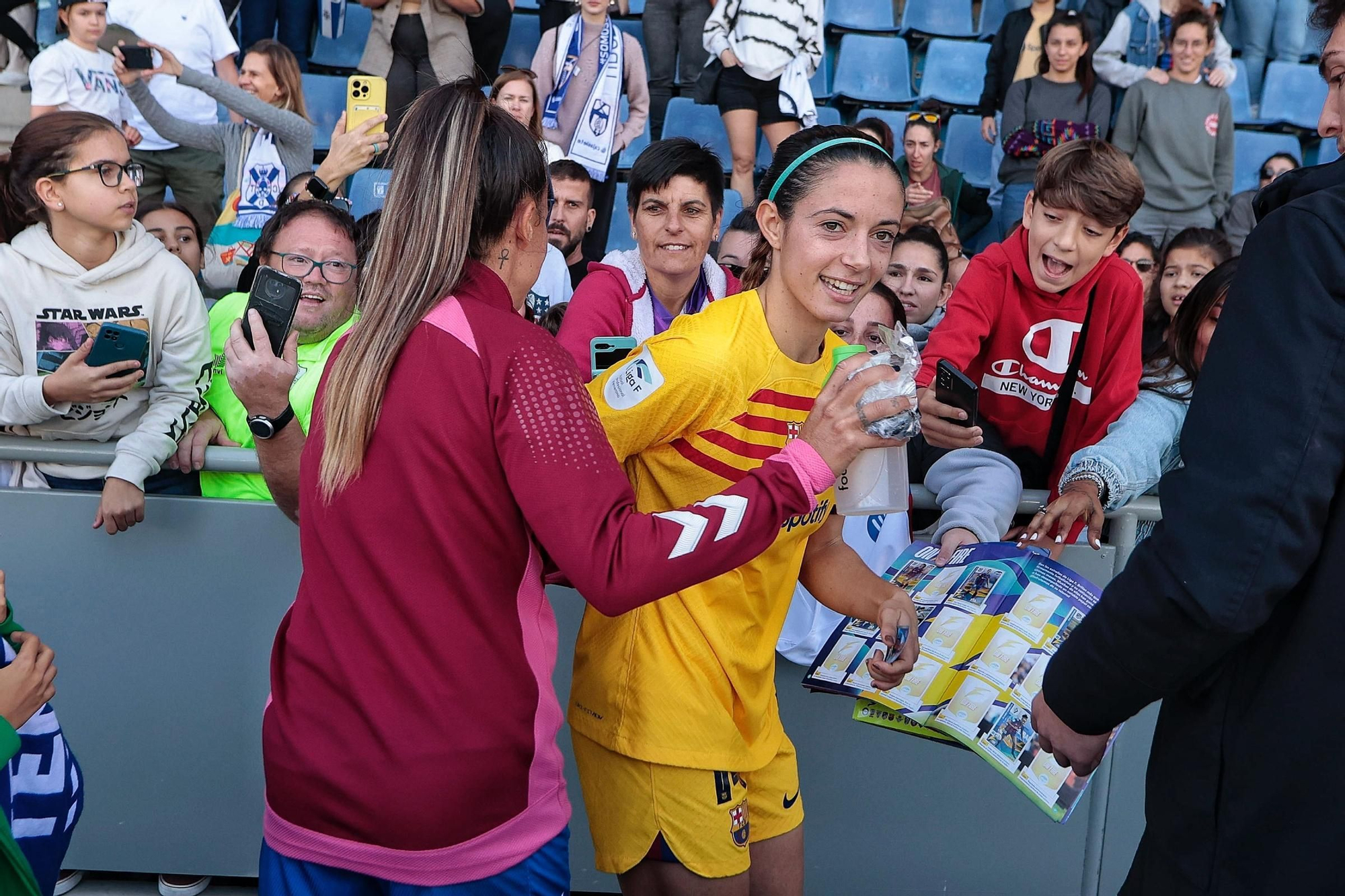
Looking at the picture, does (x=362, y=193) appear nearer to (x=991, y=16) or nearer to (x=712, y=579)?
(x=712, y=579)

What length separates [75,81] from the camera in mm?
5855

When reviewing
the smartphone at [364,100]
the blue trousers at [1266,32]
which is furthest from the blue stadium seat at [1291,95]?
the smartphone at [364,100]

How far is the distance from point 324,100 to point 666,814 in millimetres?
6689

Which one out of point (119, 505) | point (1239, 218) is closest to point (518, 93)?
point (119, 505)

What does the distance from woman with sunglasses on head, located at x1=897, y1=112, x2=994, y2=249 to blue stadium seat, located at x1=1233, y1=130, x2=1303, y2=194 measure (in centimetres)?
230

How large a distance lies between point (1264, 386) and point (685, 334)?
97 centimetres

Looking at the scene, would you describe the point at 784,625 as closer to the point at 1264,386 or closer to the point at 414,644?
the point at 414,644

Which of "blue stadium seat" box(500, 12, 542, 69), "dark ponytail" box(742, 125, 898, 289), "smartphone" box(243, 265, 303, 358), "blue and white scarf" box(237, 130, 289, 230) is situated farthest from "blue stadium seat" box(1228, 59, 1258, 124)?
"smartphone" box(243, 265, 303, 358)

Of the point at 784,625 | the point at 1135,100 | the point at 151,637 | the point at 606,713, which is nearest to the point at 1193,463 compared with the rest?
the point at 606,713

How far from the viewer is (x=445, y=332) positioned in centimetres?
166

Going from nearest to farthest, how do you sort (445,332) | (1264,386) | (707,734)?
(1264,386), (445,332), (707,734)

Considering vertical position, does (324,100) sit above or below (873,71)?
below

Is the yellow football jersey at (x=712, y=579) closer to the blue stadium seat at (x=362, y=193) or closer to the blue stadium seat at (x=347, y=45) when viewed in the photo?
the blue stadium seat at (x=362, y=193)

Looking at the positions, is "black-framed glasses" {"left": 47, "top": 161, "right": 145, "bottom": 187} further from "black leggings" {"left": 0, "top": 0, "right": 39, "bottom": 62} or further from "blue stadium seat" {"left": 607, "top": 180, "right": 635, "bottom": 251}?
"black leggings" {"left": 0, "top": 0, "right": 39, "bottom": 62}
